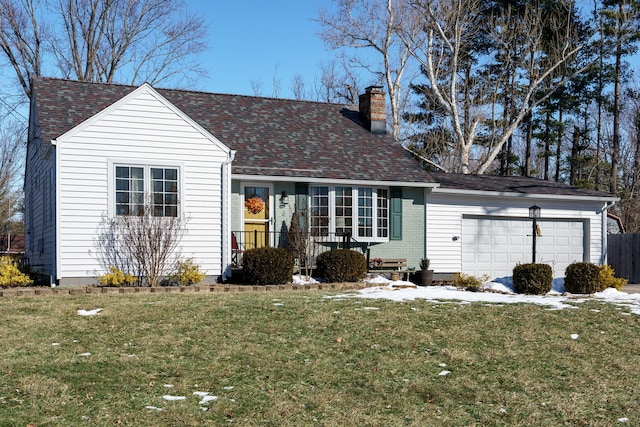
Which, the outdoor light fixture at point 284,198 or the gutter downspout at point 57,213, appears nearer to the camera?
the gutter downspout at point 57,213

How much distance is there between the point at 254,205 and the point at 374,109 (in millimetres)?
5544

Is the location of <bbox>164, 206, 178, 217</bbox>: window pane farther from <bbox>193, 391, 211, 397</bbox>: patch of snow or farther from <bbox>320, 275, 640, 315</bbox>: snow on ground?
<bbox>193, 391, 211, 397</bbox>: patch of snow

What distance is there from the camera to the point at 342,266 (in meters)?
15.8

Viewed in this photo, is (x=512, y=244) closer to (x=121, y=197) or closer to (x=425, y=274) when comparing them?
(x=425, y=274)

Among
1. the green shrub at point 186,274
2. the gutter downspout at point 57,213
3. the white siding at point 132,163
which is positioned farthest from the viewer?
the green shrub at point 186,274

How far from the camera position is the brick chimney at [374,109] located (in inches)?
812

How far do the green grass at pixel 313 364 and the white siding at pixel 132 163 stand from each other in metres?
2.61

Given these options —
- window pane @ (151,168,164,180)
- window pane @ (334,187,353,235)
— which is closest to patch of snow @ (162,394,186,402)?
window pane @ (151,168,164,180)

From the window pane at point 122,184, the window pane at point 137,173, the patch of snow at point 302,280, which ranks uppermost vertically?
the window pane at point 137,173

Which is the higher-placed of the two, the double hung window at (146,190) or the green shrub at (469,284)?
the double hung window at (146,190)

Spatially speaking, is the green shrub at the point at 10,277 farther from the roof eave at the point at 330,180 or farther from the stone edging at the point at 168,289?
the roof eave at the point at 330,180

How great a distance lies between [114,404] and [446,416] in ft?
10.4

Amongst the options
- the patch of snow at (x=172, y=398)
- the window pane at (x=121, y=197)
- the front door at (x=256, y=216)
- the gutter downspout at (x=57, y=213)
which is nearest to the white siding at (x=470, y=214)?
the front door at (x=256, y=216)

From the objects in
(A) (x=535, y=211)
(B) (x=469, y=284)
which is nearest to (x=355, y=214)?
(B) (x=469, y=284)
